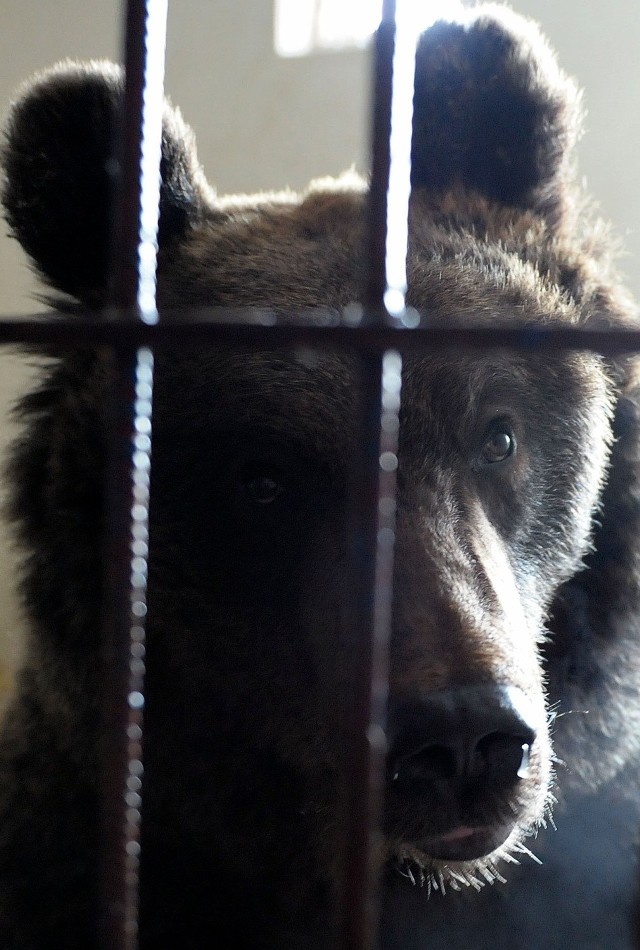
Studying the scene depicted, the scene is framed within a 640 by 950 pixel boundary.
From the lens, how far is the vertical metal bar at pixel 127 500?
110 cm

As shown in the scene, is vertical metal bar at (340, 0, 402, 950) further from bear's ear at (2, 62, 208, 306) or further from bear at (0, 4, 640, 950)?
bear's ear at (2, 62, 208, 306)

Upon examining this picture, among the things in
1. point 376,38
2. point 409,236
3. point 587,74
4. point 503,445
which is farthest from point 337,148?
point 376,38

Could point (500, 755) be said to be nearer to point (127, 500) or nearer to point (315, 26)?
point (127, 500)

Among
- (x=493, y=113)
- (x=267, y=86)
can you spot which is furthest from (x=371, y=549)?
(x=267, y=86)

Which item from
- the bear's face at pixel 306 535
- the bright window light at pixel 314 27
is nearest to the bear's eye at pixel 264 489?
the bear's face at pixel 306 535

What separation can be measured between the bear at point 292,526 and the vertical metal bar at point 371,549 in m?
0.57

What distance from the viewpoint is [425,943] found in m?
1.96

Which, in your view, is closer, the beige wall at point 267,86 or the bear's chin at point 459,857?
the bear's chin at point 459,857

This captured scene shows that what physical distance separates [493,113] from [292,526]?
0.95 meters

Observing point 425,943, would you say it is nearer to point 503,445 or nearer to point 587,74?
point 503,445

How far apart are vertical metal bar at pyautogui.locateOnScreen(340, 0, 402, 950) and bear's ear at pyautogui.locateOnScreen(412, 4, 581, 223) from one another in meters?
1.13

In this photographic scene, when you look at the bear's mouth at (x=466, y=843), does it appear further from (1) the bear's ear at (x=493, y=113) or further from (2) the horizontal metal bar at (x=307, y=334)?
(1) the bear's ear at (x=493, y=113)

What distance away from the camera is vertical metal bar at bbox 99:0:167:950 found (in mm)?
1102

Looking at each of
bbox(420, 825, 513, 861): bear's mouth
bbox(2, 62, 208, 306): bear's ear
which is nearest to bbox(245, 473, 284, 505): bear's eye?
bbox(2, 62, 208, 306): bear's ear
